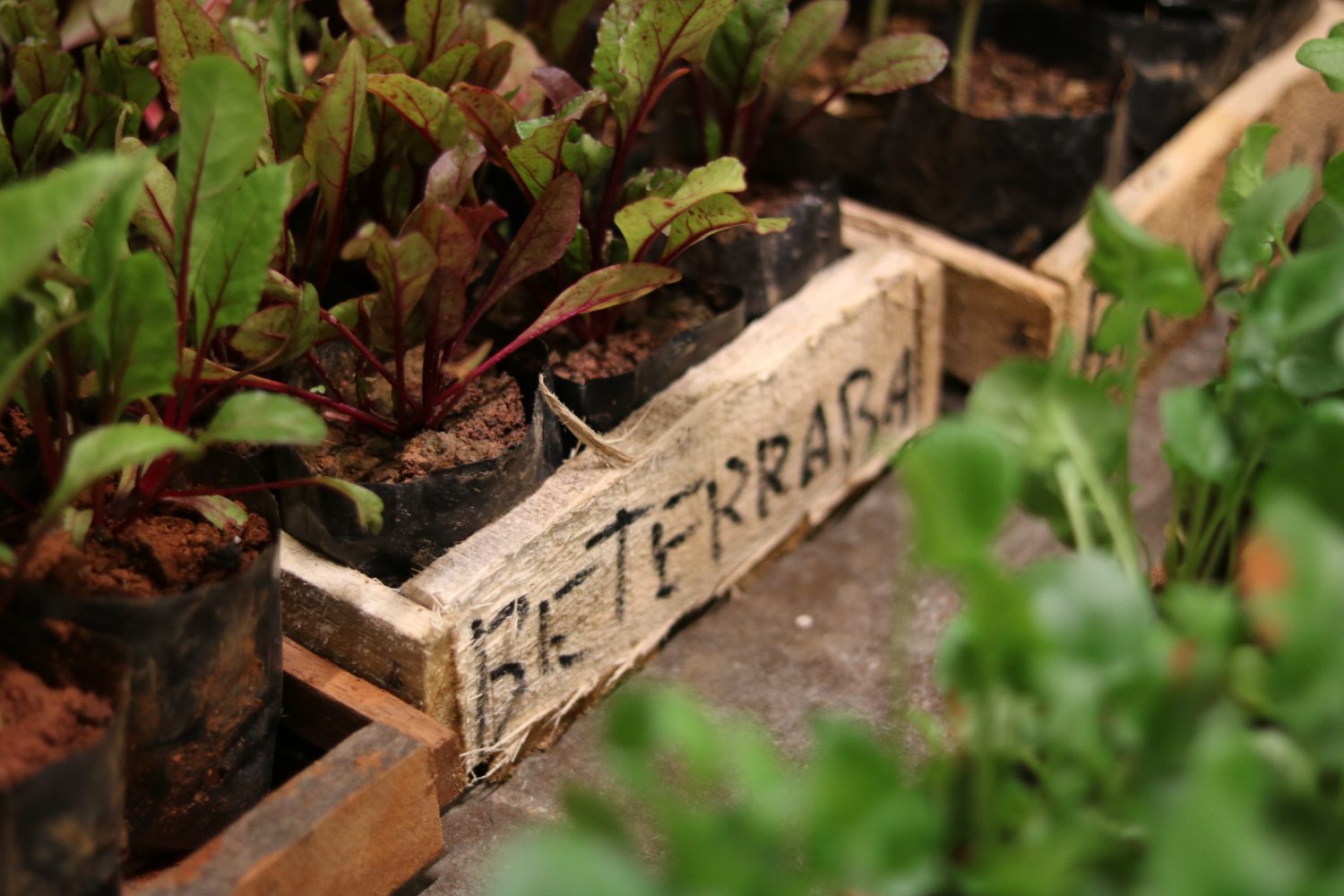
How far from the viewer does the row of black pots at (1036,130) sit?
1633 millimetres

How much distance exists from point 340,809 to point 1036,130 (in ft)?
3.70

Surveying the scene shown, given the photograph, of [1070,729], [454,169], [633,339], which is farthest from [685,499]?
[1070,729]

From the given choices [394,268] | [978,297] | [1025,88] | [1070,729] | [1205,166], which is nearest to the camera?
[1070,729]

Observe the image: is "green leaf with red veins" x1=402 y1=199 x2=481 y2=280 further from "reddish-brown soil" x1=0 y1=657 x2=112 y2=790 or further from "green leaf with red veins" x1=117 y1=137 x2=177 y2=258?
"reddish-brown soil" x1=0 y1=657 x2=112 y2=790

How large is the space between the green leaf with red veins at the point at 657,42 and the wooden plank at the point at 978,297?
0.44 m

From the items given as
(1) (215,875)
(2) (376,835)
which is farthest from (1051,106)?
(1) (215,875)

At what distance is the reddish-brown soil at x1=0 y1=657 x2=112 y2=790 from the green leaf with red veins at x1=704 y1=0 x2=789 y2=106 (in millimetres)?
802

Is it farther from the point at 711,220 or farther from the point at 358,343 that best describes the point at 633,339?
the point at 358,343

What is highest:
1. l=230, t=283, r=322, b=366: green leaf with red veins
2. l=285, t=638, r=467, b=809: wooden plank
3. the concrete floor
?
l=230, t=283, r=322, b=366: green leaf with red veins

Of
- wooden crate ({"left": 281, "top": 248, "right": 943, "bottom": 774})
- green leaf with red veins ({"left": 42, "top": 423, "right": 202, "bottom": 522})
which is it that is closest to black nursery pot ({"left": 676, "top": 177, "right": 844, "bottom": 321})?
wooden crate ({"left": 281, "top": 248, "right": 943, "bottom": 774})

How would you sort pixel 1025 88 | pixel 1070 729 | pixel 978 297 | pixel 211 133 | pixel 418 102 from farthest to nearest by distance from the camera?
pixel 1025 88
pixel 978 297
pixel 418 102
pixel 211 133
pixel 1070 729

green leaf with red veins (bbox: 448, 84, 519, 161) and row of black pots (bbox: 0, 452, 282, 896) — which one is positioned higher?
green leaf with red veins (bbox: 448, 84, 519, 161)

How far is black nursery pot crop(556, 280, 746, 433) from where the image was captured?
124 centimetres

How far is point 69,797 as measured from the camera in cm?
78
